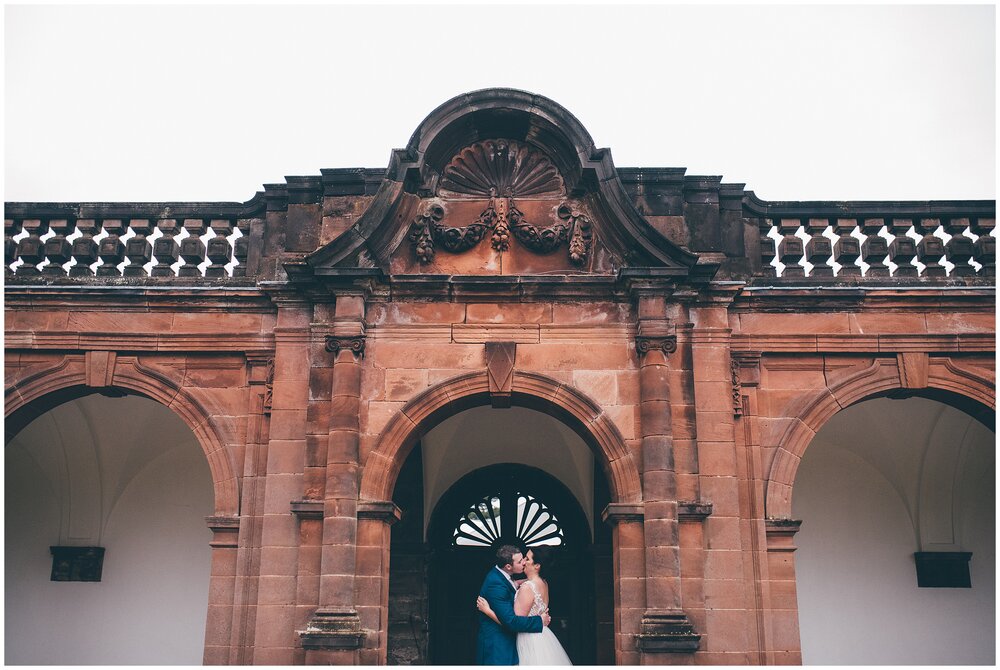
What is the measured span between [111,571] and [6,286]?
3.83 meters

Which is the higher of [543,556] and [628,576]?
[543,556]

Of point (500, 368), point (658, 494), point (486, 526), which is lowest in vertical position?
point (658, 494)

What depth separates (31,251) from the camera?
9008 millimetres

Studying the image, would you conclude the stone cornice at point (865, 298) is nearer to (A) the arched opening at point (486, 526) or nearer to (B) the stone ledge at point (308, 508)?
(A) the arched opening at point (486, 526)

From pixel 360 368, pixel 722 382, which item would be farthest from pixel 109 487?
pixel 722 382

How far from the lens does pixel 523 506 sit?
38.4ft

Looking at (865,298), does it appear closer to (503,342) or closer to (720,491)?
(720,491)

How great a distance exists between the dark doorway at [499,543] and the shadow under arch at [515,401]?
11.0ft

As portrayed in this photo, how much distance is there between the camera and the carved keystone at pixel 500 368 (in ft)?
27.0

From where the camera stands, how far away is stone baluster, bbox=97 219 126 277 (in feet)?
29.5

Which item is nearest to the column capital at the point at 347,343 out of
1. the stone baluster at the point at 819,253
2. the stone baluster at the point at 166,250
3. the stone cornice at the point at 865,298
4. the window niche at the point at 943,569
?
the stone baluster at the point at 166,250

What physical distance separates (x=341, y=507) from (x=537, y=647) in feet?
6.29

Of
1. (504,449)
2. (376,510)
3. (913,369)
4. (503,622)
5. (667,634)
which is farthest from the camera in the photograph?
(504,449)

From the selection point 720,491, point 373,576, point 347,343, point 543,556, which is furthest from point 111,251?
point 720,491
